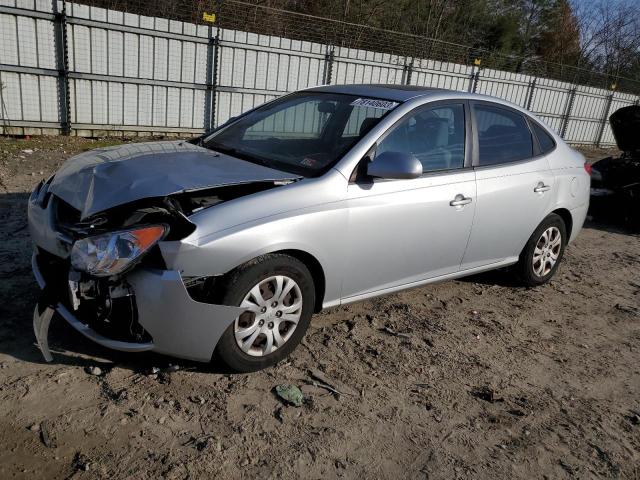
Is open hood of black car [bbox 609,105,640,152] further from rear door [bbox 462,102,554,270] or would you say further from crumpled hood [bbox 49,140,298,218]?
crumpled hood [bbox 49,140,298,218]

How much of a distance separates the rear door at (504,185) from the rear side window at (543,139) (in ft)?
0.24

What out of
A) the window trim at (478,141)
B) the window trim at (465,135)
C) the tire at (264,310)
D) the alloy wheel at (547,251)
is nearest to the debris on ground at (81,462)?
the tire at (264,310)

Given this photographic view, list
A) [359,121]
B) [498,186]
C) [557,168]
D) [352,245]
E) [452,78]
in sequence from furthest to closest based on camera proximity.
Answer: [452,78], [557,168], [498,186], [359,121], [352,245]

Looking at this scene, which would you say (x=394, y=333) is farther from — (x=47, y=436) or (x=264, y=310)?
(x=47, y=436)

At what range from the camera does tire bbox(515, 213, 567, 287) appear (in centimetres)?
482

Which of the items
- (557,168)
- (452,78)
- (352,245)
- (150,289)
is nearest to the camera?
(150,289)

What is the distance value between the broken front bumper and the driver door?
95 cm

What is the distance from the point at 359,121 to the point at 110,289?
199cm

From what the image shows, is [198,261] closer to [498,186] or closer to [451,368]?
[451,368]

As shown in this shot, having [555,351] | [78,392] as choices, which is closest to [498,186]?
[555,351]

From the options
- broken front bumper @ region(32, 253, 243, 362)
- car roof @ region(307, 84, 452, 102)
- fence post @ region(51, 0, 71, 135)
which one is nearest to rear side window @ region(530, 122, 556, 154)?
car roof @ region(307, 84, 452, 102)

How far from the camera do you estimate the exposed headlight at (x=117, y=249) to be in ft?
9.02

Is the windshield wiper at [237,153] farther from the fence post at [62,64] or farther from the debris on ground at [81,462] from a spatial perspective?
the fence post at [62,64]

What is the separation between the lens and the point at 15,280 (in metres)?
3.94
